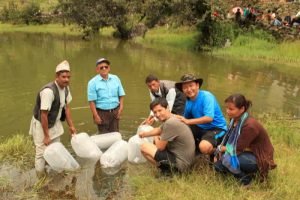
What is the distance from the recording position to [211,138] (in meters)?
5.96

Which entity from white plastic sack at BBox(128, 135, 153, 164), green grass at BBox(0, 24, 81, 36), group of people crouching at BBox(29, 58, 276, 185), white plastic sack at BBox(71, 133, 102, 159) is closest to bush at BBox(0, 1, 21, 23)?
green grass at BBox(0, 24, 81, 36)

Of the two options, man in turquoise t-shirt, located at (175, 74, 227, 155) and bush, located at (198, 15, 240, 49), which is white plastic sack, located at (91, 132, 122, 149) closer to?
man in turquoise t-shirt, located at (175, 74, 227, 155)

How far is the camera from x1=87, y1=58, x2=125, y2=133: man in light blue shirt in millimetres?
7156

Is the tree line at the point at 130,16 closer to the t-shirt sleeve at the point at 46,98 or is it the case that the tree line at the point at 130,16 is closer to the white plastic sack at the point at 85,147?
the white plastic sack at the point at 85,147

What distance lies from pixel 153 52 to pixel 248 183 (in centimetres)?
1679

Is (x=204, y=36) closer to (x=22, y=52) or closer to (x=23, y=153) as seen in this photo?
(x=22, y=52)

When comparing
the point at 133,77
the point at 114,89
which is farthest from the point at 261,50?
the point at 114,89

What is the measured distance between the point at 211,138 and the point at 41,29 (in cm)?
3656

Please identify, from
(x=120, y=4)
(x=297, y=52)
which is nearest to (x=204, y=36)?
(x=297, y=52)

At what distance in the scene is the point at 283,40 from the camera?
20297 mm

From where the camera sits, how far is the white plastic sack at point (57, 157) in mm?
6055

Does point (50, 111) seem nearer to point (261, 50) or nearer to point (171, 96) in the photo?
point (171, 96)

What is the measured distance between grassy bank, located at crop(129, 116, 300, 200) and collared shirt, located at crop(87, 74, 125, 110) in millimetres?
1627

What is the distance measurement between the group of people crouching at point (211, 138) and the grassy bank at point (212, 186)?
14 centimetres
